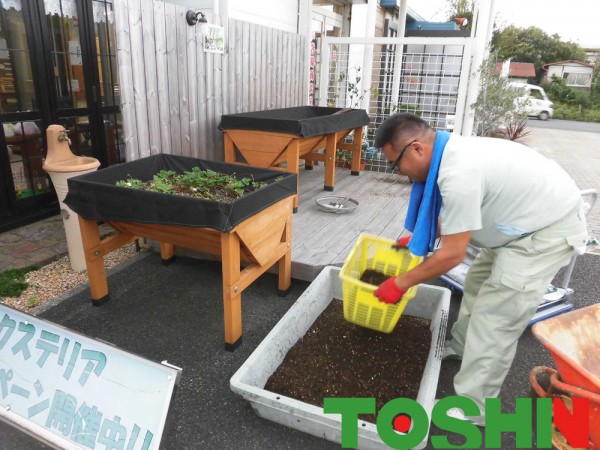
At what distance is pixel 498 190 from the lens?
181 centimetres

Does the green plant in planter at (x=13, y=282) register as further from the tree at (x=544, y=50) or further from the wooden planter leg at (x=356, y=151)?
the tree at (x=544, y=50)

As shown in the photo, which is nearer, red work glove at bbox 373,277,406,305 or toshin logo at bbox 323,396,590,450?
toshin logo at bbox 323,396,590,450

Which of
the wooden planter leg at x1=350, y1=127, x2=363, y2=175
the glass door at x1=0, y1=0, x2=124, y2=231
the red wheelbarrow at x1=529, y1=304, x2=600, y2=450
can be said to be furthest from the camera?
the wooden planter leg at x1=350, y1=127, x2=363, y2=175

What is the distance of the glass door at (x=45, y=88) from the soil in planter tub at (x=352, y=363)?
340cm

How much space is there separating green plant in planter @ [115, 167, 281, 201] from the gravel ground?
0.99 m

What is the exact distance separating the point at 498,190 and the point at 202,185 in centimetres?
180

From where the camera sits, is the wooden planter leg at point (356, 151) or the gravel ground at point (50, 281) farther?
the wooden planter leg at point (356, 151)

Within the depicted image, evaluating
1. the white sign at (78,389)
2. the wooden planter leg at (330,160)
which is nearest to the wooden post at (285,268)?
the white sign at (78,389)

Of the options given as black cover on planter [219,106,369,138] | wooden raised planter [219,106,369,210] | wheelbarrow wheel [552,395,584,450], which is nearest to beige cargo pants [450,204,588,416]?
wheelbarrow wheel [552,395,584,450]

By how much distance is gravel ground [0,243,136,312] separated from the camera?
9.77 feet

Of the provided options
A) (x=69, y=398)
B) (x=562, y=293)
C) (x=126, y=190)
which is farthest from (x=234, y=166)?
(x=562, y=293)

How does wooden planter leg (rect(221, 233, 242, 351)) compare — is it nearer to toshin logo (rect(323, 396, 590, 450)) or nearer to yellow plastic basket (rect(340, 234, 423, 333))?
yellow plastic basket (rect(340, 234, 423, 333))

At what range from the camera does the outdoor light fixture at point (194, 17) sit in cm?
381

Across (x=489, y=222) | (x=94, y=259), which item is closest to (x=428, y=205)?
(x=489, y=222)
